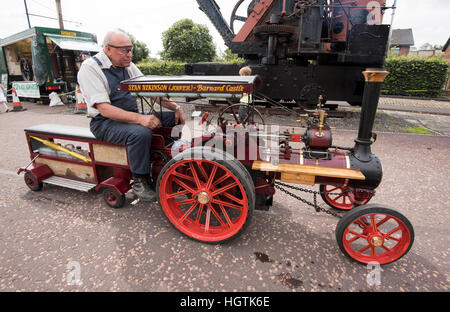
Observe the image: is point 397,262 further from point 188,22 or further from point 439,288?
point 188,22

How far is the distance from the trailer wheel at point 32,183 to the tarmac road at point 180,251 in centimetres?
9

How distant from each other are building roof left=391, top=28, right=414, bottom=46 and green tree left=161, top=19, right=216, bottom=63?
35.7 metres

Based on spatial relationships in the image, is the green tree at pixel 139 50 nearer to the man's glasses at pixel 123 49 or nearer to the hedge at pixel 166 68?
the hedge at pixel 166 68

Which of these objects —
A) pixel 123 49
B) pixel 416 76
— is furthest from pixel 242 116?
pixel 416 76

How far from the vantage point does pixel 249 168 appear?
2.57 m

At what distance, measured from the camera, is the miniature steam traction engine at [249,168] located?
7.28ft

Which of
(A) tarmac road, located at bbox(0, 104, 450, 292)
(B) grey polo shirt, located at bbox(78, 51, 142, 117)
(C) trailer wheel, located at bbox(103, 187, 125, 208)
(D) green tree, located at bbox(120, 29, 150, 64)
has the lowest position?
(A) tarmac road, located at bbox(0, 104, 450, 292)

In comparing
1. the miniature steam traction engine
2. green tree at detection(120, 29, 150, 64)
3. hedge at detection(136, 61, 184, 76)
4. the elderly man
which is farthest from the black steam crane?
green tree at detection(120, 29, 150, 64)

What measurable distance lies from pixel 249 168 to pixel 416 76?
18.8 m

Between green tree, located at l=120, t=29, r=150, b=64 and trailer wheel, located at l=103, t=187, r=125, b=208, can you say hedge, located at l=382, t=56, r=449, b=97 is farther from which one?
green tree, located at l=120, t=29, r=150, b=64

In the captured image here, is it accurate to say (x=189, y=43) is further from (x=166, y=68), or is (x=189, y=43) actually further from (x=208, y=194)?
(x=208, y=194)

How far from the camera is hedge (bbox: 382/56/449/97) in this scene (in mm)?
15961

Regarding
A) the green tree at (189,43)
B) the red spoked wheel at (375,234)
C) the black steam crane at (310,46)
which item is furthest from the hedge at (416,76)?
the green tree at (189,43)
